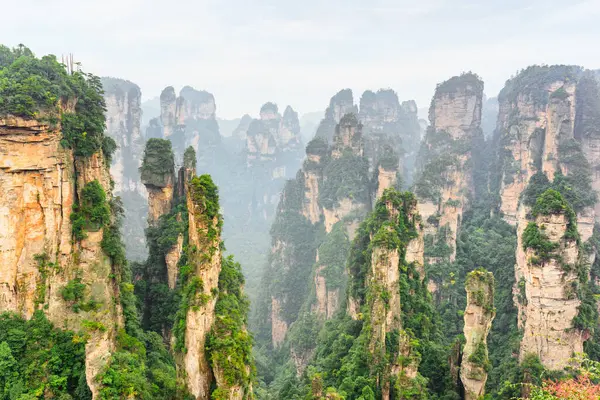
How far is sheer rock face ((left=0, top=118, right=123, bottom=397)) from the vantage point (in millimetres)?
18656

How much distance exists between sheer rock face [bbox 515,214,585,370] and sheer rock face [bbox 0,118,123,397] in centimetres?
2161

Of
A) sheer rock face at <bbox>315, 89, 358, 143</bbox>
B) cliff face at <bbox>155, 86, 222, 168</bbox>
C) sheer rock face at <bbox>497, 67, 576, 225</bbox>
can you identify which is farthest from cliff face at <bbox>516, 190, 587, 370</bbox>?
cliff face at <bbox>155, 86, 222, 168</bbox>

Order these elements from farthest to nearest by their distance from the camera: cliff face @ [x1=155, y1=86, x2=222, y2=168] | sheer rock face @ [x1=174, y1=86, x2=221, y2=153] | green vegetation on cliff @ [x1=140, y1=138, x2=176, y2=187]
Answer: sheer rock face @ [x1=174, y1=86, x2=221, y2=153]
cliff face @ [x1=155, y1=86, x2=222, y2=168]
green vegetation on cliff @ [x1=140, y1=138, x2=176, y2=187]

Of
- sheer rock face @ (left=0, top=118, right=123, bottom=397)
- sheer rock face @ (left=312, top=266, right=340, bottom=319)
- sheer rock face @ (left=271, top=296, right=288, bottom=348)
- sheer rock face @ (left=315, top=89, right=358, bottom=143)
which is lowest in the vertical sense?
sheer rock face @ (left=271, top=296, right=288, bottom=348)

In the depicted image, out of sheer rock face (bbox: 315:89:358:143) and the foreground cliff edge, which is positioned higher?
sheer rock face (bbox: 315:89:358:143)

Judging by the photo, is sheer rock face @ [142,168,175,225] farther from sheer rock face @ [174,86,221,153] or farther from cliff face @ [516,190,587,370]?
sheer rock face @ [174,86,221,153]

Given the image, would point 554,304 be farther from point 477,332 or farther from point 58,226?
point 58,226

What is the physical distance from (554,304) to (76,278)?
79.0 ft

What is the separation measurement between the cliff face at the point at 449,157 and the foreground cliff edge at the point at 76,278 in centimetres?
2460

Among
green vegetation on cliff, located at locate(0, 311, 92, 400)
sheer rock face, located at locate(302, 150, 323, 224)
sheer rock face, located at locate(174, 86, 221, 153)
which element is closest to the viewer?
green vegetation on cliff, located at locate(0, 311, 92, 400)

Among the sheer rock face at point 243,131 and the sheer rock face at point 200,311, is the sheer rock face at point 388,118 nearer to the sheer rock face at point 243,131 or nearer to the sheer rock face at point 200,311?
the sheer rock face at point 200,311

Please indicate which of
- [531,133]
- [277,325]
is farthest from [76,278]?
[531,133]

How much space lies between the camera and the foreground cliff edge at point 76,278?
18.2 m

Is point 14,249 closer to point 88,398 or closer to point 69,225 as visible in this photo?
point 69,225
